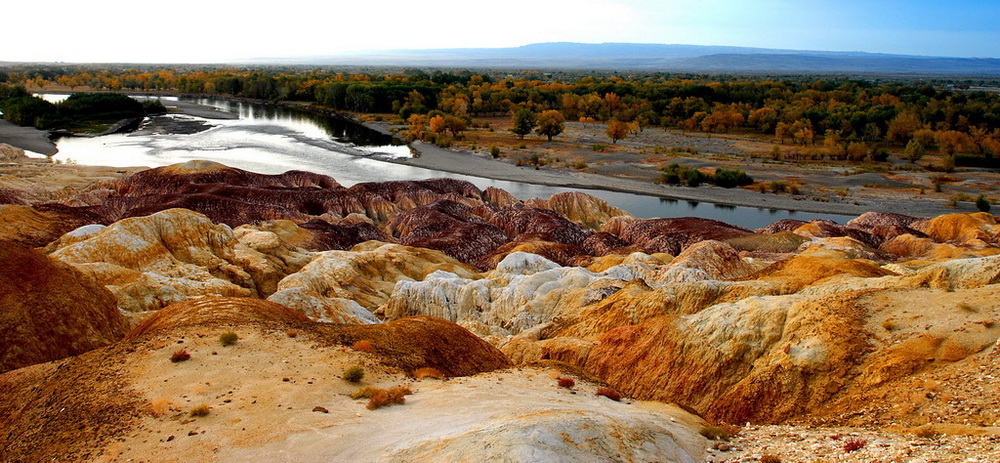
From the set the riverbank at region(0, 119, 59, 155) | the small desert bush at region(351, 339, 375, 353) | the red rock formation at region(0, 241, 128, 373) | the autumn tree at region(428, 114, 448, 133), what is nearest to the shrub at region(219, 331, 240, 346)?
the small desert bush at region(351, 339, 375, 353)

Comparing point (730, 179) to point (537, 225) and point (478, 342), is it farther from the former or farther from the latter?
point (478, 342)

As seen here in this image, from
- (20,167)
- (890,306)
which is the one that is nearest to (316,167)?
(20,167)

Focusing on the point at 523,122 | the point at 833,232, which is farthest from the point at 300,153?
the point at 833,232

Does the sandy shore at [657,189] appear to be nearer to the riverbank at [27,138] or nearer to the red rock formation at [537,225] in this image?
the red rock formation at [537,225]

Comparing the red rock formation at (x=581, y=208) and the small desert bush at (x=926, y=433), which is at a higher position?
the small desert bush at (x=926, y=433)

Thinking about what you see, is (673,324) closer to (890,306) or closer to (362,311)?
(890,306)

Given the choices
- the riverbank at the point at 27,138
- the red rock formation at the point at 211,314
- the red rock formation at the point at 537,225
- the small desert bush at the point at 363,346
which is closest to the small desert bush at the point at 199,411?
the small desert bush at the point at 363,346
